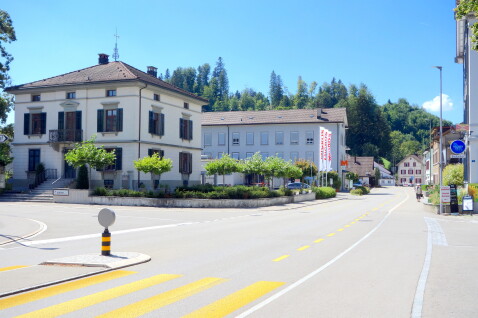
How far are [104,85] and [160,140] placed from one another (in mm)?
6385

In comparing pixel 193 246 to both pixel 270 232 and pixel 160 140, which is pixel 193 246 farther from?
pixel 160 140

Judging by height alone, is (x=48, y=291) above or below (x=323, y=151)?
below

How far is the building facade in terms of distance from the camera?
524ft

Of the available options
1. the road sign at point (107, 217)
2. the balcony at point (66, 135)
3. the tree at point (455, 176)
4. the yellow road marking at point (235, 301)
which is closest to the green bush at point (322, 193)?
the tree at point (455, 176)

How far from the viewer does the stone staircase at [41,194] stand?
36.8m

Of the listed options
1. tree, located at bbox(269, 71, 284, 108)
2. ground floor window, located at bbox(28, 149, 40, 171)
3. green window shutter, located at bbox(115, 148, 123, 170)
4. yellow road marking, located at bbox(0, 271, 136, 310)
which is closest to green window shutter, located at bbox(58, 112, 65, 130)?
ground floor window, located at bbox(28, 149, 40, 171)

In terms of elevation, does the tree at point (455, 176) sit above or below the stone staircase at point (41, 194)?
above

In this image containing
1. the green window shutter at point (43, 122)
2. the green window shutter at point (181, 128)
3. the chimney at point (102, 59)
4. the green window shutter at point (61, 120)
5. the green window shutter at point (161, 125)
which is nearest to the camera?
the green window shutter at point (61, 120)

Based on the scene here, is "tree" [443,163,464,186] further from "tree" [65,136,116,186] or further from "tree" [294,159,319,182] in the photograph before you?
"tree" [294,159,319,182]

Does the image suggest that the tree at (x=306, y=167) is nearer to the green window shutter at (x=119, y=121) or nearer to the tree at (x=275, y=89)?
the green window shutter at (x=119, y=121)

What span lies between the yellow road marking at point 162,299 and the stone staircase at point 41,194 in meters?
30.6

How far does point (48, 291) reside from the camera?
8.08m

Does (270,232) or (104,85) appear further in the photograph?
(104,85)

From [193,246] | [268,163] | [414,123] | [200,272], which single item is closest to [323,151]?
[268,163]
